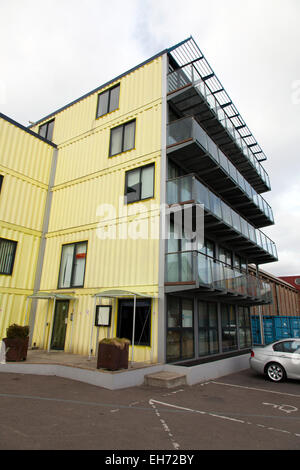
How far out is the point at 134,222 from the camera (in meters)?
13.2

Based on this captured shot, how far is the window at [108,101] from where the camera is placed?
53.8 feet

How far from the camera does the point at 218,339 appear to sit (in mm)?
15023

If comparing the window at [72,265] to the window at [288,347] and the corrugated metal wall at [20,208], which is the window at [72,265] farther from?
the window at [288,347]

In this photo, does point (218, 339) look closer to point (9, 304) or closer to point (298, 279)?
point (9, 304)

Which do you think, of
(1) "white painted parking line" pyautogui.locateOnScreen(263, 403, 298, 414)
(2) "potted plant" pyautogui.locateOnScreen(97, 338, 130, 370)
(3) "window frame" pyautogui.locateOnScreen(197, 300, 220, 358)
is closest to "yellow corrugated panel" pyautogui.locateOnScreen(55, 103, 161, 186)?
(3) "window frame" pyautogui.locateOnScreen(197, 300, 220, 358)

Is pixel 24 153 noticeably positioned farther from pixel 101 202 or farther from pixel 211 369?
pixel 211 369

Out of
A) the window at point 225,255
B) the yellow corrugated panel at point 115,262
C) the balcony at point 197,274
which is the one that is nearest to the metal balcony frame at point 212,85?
the window at point 225,255

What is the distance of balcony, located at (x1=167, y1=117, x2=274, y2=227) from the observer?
42.4 ft

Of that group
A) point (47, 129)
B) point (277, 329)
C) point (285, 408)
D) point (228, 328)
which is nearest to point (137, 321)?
point (285, 408)

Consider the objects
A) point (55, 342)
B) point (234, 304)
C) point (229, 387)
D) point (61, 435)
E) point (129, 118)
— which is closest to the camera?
point (61, 435)

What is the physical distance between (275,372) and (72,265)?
10.3 m

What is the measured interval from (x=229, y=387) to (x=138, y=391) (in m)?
3.20

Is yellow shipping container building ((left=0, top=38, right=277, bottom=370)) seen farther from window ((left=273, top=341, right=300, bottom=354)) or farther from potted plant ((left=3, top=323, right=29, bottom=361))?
window ((left=273, top=341, right=300, bottom=354))
